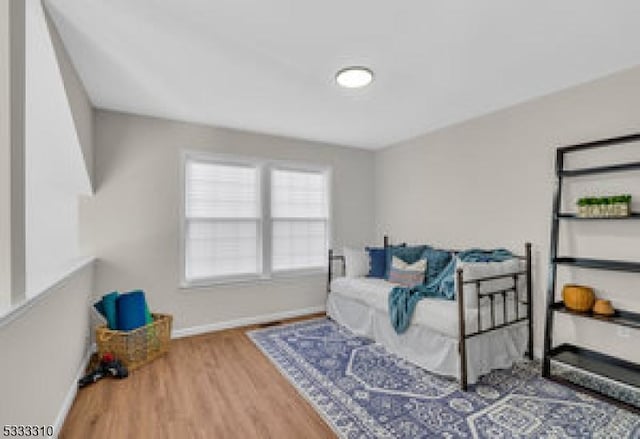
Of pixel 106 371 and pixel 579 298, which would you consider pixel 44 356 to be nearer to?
pixel 106 371

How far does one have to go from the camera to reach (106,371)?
2.54 meters

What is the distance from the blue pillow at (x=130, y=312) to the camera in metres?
2.81

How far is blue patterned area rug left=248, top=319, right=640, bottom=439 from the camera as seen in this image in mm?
1888

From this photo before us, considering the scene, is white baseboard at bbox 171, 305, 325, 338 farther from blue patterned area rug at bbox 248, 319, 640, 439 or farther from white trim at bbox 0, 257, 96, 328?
white trim at bbox 0, 257, 96, 328

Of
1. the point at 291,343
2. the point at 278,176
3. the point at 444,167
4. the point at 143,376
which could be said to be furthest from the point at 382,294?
the point at 143,376

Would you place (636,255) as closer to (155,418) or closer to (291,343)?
(291,343)

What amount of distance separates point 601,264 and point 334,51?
2534 mm

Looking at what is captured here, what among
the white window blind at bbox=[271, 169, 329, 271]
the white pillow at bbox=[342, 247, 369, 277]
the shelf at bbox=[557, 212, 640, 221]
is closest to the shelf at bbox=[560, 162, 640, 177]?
the shelf at bbox=[557, 212, 640, 221]

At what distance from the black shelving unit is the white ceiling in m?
0.75

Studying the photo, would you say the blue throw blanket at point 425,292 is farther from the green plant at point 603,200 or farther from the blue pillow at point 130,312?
the blue pillow at point 130,312

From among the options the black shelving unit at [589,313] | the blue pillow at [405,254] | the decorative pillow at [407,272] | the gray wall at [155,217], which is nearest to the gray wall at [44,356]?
the gray wall at [155,217]

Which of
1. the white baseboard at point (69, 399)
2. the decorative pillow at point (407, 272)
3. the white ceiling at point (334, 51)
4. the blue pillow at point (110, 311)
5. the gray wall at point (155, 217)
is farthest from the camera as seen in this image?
the decorative pillow at point (407, 272)

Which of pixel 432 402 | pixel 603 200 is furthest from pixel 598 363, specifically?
pixel 432 402

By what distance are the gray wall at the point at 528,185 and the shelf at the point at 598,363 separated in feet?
0.30
